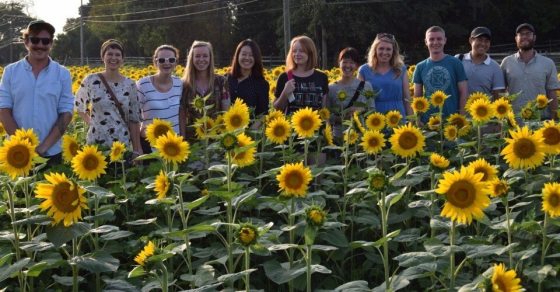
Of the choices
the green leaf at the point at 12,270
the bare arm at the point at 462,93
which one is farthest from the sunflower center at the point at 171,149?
the bare arm at the point at 462,93

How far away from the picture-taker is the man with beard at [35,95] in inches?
168

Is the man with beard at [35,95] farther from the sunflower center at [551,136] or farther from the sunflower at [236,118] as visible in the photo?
the sunflower center at [551,136]

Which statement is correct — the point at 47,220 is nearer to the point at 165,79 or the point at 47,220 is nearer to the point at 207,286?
the point at 207,286

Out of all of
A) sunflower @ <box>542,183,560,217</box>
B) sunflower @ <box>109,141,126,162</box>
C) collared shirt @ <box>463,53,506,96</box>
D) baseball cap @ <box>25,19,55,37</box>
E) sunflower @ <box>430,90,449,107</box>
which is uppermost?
baseball cap @ <box>25,19,55,37</box>

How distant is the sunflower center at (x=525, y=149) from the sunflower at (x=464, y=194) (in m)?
0.79

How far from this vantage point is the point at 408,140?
12.1 ft

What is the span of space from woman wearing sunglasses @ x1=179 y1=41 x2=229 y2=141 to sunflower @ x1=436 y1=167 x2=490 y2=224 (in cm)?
270

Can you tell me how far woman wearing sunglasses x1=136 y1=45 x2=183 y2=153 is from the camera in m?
4.93

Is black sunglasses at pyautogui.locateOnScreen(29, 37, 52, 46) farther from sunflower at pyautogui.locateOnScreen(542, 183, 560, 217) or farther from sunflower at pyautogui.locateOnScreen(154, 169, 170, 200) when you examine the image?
sunflower at pyautogui.locateOnScreen(542, 183, 560, 217)

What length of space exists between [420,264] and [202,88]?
107 inches

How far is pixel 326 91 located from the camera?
5.16 metres

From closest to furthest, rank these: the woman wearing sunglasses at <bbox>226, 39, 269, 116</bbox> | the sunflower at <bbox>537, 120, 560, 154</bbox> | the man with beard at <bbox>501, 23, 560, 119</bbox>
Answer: the sunflower at <bbox>537, 120, 560, 154</bbox> → the woman wearing sunglasses at <bbox>226, 39, 269, 116</bbox> → the man with beard at <bbox>501, 23, 560, 119</bbox>

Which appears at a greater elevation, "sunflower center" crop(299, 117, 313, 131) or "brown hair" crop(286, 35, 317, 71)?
"brown hair" crop(286, 35, 317, 71)

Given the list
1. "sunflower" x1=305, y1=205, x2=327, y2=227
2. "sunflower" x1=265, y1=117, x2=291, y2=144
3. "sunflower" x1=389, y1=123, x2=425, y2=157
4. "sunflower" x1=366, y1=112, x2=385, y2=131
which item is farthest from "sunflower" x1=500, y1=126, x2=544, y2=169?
"sunflower" x1=366, y1=112, x2=385, y2=131
